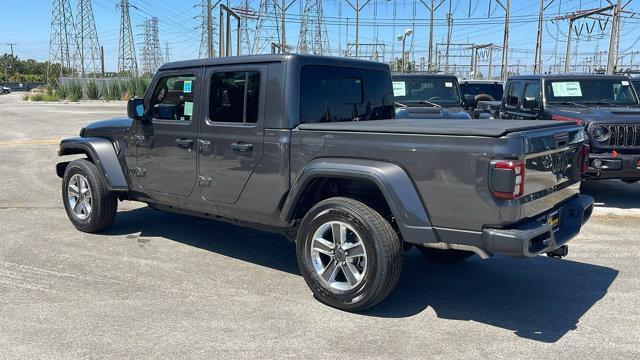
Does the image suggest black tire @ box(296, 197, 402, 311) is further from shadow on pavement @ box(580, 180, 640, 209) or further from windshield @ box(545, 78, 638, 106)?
windshield @ box(545, 78, 638, 106)

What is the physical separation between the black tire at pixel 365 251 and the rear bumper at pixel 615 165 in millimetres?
5056

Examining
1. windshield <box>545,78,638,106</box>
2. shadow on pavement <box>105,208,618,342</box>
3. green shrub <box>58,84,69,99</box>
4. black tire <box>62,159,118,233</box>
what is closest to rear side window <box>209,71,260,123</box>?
shadow on pavement <box>105,208,618,342</box>

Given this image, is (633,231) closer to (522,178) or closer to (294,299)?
(522,178)

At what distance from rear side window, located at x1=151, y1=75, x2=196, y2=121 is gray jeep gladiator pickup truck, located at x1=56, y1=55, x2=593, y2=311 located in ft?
0.05

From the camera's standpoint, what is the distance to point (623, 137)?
809cm

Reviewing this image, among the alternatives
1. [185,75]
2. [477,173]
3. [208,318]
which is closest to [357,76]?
[185,75]

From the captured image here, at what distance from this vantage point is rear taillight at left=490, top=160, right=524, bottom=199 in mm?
3553

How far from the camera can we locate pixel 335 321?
4.21 metres

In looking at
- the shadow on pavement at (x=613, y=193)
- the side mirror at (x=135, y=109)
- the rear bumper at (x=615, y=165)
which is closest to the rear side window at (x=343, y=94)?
the side mirror at (x=135, y=109)

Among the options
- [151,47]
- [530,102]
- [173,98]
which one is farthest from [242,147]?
[151,47]

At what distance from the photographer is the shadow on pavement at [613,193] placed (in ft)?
28.5

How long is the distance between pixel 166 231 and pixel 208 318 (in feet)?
9.08

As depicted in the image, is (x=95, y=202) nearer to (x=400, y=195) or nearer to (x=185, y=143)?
(x=185, y=143)

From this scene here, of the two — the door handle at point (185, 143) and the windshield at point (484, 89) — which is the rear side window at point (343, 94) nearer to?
the door handle at point (185, 143)
